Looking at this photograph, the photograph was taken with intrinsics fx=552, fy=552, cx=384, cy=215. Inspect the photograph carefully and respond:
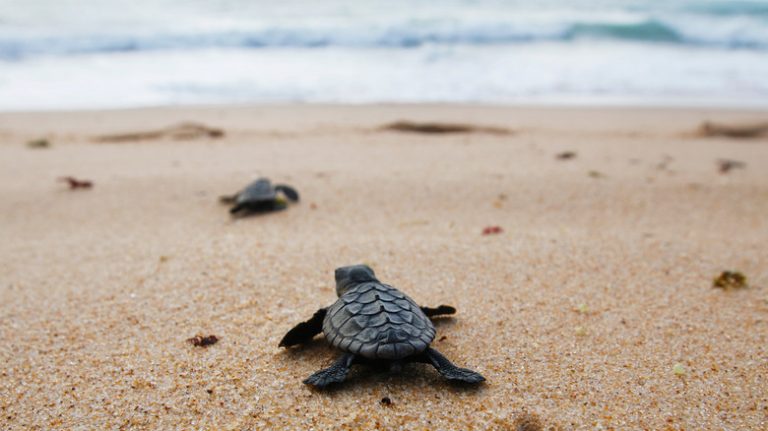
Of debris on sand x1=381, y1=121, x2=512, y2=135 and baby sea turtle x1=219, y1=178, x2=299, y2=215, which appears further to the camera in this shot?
debris on sand x1=381, y1=121, x2=512, y2=135

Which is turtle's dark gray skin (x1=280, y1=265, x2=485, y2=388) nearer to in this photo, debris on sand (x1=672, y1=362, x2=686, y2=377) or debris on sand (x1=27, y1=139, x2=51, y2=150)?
debris on sand (x1=672, y1=362, x2=686, y2=377)

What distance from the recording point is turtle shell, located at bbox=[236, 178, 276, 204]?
4.13m

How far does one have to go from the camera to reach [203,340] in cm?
245

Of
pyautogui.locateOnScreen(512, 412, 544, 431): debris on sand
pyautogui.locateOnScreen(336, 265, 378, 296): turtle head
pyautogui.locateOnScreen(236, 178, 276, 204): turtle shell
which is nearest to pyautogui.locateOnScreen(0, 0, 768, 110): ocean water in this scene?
pyautogui.locateOnScreen(236, 178, 276, 204): turtle shell

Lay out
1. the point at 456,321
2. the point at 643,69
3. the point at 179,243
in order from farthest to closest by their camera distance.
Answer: the point at 643,69, the point at 179,243, the point at 456,321

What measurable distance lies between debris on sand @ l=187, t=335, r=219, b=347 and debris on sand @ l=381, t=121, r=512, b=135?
4.89 metres

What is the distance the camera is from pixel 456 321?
2646mm

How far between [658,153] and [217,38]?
39.9 ft

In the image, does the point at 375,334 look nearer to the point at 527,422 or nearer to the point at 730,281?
the point at 527,422

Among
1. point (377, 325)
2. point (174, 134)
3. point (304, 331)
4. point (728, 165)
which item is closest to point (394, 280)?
point (304, 331)

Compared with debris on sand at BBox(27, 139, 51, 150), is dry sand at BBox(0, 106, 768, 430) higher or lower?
higher

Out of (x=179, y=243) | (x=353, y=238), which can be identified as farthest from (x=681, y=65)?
(x=179, y=243)

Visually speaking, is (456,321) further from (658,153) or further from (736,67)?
(736,67)

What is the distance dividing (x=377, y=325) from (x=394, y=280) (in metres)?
1.02
